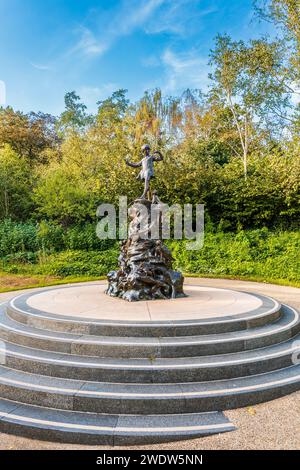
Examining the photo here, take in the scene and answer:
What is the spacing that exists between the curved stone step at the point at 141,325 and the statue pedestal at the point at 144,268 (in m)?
2.08

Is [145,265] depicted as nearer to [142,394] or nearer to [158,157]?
[158,157]

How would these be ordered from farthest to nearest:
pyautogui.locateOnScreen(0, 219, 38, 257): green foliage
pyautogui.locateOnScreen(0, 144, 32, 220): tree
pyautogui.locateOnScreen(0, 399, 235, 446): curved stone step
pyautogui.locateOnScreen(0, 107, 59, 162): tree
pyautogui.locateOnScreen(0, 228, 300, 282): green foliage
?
pyautogui.locateOnScreen(0, 107, 59, 162): tree, pyautogui.locateOnScreen(0, 144, 32, 220): tree, pyautogui.locateOnScreen(0, 219, 38, 257): green foliage, pyautogui.locateOnScreen(0, 228, 300, 282): green foliage, pyautogui.locateOnScreen(0, 399, 235, 446): curved stone step

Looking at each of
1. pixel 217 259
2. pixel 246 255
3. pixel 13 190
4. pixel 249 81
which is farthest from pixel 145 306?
pixel 249 81

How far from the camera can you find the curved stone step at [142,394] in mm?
3404

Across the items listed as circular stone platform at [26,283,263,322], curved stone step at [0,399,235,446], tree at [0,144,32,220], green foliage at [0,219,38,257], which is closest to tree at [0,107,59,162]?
tree at [0,144,32,220]

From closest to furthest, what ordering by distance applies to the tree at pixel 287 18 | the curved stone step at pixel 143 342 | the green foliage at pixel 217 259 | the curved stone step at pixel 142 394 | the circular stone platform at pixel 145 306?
the curved stone step at pixel 142 394, the curved stone step at pixel 143 342, the circular stone platform at pixel 145 306, the green foliage at pixel 217 259, the tree at pixel 287 18

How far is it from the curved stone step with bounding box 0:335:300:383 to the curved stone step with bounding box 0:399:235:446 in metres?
0.48

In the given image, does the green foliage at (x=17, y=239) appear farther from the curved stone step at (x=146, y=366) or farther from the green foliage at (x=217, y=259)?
the curved stone step at (x=146, y=366)

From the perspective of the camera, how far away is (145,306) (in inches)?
244

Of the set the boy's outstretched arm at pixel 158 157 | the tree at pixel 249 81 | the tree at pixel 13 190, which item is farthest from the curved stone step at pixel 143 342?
the tree at pixel 13 190

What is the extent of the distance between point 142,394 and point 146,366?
403 millimetres

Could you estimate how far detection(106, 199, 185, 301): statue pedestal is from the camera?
275 inches

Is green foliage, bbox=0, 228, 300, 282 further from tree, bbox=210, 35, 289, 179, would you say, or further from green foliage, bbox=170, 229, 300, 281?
tree, bbox=210, 35, 289, 179
